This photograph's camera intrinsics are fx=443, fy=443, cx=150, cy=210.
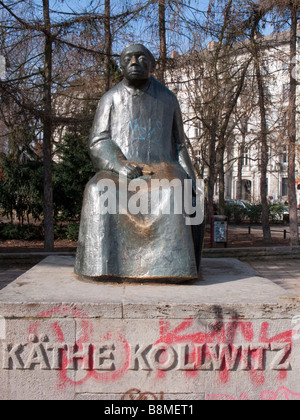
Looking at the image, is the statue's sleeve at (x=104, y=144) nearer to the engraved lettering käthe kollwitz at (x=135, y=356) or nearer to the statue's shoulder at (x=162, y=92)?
the statue's shoulder at (x=162, y=92)

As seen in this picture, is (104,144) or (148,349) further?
(104,144)

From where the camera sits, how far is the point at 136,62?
148 inches

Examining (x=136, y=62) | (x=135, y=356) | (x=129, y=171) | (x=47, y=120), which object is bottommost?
(x=135, y=356)

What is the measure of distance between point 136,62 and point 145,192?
3.78 ft

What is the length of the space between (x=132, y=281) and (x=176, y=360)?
729 millimetres

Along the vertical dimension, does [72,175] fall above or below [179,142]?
above

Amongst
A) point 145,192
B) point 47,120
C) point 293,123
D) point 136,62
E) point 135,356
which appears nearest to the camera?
point 135,356

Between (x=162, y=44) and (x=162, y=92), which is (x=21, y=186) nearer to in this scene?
(x=162, y=44)

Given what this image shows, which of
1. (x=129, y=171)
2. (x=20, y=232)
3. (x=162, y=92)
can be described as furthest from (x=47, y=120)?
(x=20, y=232)

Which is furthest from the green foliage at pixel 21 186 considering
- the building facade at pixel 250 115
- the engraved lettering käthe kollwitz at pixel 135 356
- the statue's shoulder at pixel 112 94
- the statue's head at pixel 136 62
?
the engraved lettering käthe kollwitz at pixel 135 356

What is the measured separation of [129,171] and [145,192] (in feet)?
0.80

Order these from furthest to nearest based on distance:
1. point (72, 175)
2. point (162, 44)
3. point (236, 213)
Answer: point (236, 213), point (72, 175), point (162, 44)

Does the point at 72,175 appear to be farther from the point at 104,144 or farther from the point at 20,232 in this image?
the point at 104,144

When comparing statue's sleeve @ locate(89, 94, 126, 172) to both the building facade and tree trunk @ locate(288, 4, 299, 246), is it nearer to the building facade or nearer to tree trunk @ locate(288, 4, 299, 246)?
the building facade
